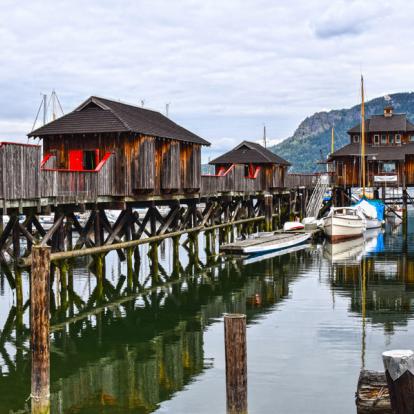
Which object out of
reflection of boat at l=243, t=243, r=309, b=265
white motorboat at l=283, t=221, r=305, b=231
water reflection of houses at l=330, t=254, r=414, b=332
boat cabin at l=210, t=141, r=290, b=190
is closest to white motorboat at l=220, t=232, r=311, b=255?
reflection of boat at l=243, t=243, r=309, b=265

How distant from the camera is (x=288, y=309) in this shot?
82.5 ft

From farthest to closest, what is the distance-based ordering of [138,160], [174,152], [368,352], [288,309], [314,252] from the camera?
[314,252]
[174,152]
[138,160]
[288,309]
[368,352]

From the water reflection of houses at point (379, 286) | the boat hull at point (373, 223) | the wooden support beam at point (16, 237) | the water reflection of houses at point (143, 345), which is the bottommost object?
the water reflection of houses at point (143, 345)

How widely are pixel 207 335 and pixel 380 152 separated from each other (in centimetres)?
5053

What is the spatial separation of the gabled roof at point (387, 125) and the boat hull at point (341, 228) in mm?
20528

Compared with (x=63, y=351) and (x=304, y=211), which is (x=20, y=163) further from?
(x=304, y=211)

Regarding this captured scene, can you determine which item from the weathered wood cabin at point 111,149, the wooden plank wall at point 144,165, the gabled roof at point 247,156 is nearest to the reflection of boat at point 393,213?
the gabled roof at point 247,156

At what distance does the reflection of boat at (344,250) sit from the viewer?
134ft

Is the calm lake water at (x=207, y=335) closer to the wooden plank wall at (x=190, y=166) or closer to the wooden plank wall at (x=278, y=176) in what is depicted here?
the wooden plank wall at (x=190, y=166)

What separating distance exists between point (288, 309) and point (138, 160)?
32.8 ft

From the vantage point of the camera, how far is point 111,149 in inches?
1158

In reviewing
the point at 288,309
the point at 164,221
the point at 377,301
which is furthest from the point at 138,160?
the point at 377,301

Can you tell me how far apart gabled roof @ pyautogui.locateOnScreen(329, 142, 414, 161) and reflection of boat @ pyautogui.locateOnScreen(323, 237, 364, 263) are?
50.2 ft

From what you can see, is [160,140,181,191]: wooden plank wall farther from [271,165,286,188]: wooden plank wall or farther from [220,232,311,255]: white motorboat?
[271,165,286,188]: wooden plank wall
